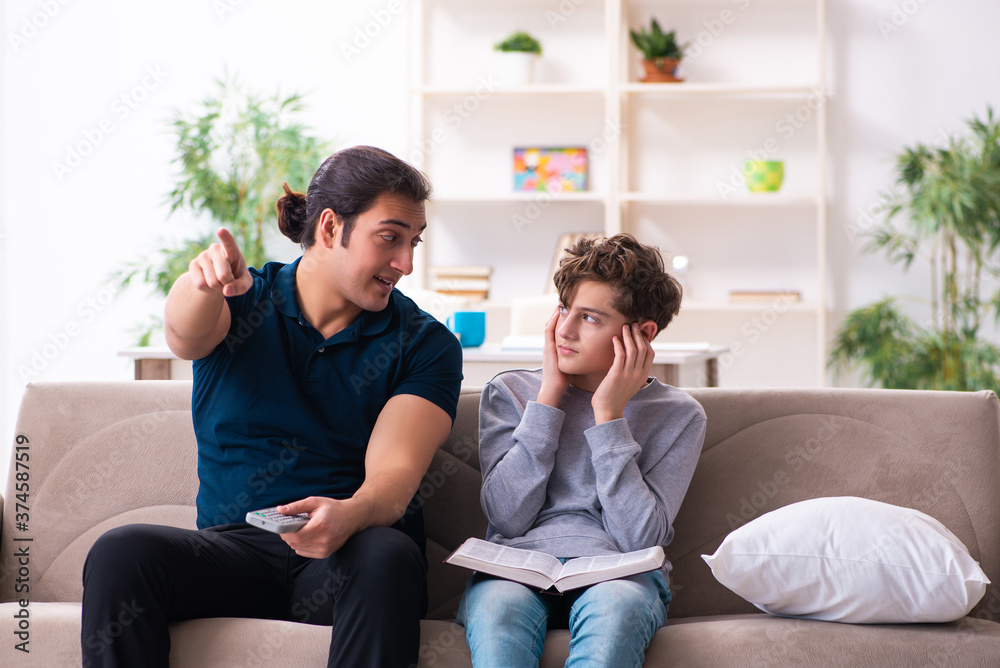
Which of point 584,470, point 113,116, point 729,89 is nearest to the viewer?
point 584,470

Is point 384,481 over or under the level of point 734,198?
under

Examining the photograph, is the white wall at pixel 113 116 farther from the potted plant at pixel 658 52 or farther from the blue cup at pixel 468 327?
the blue cup at pixel 468 327

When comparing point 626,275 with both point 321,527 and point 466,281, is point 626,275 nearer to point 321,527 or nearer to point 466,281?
point 321,527

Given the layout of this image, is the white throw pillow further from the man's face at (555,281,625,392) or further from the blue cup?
the blue cup

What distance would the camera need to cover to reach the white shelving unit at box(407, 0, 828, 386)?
4.24 m

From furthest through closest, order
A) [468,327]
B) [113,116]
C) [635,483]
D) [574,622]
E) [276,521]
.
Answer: [113,116] → [468,327] → [635,483] → [574,622] → [276,521]

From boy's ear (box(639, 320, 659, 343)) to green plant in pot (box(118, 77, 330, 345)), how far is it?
2.81 meters

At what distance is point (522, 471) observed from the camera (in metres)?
1.50

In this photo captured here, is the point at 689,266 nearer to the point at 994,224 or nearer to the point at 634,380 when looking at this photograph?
the point at 994,224

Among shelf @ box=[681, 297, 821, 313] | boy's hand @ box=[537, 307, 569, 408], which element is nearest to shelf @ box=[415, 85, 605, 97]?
shelf @ box=[681, 297, 821, 313]

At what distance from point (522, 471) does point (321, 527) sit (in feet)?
1.19

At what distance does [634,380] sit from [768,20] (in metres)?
3.24

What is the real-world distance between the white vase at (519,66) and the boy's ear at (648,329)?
9.34 ft

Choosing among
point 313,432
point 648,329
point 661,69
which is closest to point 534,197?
point 661,69
